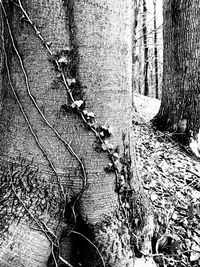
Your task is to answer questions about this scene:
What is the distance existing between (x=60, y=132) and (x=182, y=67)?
3.27 meters

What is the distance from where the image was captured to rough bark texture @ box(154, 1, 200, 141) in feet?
14.4

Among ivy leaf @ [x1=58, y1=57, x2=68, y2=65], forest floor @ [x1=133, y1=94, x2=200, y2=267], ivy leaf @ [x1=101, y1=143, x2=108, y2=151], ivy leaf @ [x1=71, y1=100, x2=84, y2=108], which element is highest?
ivy leaf @ [x1=58, y1=57, x2=68, y2=65]

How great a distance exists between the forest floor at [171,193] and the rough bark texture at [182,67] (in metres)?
0.33

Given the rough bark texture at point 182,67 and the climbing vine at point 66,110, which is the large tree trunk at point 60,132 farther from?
the rough bark texture at point 182,67

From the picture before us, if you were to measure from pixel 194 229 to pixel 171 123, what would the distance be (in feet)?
7.42

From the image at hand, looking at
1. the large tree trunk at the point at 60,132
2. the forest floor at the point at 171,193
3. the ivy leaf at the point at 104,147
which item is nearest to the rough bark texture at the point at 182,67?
the forest floor at the point at 171,193

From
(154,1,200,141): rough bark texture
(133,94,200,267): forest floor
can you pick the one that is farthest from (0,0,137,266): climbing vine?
(154,1,200,141): rough bark texture

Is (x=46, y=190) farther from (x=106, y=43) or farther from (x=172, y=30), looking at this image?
(x=172, y=30)

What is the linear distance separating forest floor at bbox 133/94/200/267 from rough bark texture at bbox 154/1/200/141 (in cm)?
33

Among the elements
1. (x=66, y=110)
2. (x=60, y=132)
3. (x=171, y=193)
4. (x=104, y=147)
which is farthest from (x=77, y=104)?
(x=171, y=193)

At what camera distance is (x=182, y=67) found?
4492 millimetres

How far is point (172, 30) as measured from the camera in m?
4.60

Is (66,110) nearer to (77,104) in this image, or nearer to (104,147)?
(77,104)

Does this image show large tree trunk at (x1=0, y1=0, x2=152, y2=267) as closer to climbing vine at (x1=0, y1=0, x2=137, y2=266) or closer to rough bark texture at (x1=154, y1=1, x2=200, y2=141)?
climbing vine at (x1=0, y1=0, x2=137, y2=266)
